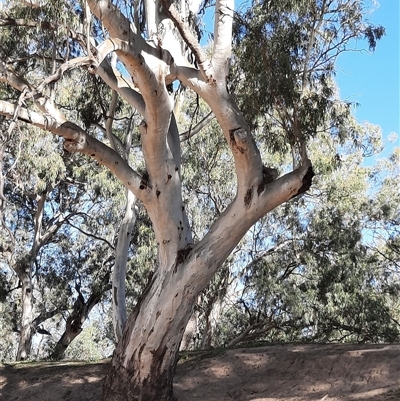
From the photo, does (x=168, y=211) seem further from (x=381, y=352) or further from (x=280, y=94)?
(x=381, y=352)

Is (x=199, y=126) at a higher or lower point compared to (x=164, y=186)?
higher

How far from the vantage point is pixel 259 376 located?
6938mm

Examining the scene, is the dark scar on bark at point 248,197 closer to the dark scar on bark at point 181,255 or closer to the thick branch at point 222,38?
the dark scar on bark at point 181,255

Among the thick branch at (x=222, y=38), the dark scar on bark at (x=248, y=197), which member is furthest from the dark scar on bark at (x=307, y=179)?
Answer: the thick branch at (x=222, y=38)

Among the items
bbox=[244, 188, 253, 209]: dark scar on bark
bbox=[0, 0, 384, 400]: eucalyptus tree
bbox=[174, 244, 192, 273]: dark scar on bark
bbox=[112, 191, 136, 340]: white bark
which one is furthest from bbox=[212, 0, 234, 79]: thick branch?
bbox=[112, 191, 136, 340]: white bark

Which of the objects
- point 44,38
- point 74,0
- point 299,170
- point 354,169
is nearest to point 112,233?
point 354,169

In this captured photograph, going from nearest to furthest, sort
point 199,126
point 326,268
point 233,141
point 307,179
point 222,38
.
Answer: point 307,179
point 233,141
point 222,38
point 199,126
point 326,268

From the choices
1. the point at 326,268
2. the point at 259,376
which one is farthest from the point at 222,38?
the point at 326,268

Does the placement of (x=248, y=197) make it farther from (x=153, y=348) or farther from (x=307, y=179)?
(x=153, y=348)

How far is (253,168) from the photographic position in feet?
19.4

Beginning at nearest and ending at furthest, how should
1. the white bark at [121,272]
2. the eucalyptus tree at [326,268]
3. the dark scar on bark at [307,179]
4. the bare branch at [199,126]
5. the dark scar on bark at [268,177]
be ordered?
the dark scar on bark at [307,179]
the dark scar on bark at [268,177]
the white bark at [121,272]
the bare branch at [199,126]
the eucalyptus tree at [326,268]

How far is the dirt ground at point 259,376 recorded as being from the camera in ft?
20.1

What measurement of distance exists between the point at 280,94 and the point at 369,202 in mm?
10394

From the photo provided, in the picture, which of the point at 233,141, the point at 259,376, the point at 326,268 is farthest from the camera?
the point at 326,268
